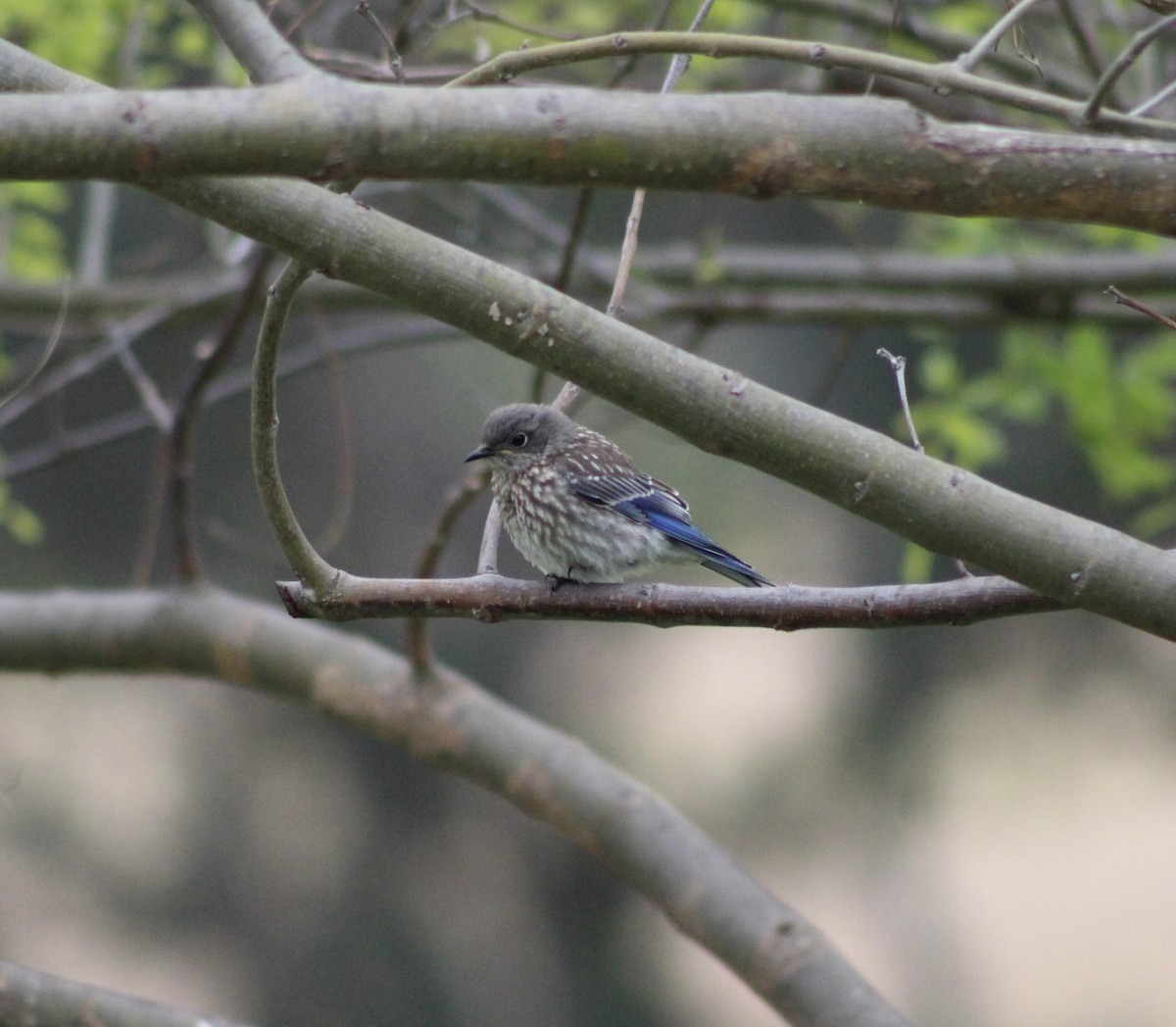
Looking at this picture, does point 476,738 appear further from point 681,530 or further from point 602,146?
point 602,146

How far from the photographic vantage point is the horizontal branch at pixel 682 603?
2584 mm

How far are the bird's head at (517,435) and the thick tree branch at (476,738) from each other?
906mm

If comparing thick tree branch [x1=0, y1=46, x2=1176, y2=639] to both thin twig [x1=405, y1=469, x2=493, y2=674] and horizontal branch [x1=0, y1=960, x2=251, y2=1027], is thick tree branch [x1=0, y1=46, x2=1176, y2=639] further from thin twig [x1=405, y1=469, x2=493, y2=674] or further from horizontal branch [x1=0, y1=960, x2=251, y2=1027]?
horizontal branch [x1=0, y1=960, x2=251, y2=1027]

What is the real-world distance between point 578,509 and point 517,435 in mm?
339

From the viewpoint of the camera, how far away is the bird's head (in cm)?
415

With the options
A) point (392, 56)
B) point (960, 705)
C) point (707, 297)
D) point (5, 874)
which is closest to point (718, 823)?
point (960, 705)

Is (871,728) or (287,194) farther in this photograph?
(871,728)

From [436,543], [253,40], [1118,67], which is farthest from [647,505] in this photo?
[1118,67]

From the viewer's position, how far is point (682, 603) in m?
2.74

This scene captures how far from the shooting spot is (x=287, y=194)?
2.25 m

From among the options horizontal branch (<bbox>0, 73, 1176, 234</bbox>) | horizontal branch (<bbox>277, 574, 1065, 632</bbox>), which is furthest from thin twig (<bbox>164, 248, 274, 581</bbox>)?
horizontal branch (<bbox>0, 73, 1176, 234</bbox>)

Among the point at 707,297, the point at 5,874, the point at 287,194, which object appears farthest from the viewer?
the point at 5,874

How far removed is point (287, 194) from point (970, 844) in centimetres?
734

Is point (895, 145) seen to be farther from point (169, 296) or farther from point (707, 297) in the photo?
point (169, 296)
